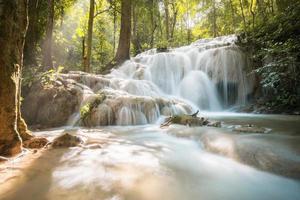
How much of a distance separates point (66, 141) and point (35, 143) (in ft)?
1.65

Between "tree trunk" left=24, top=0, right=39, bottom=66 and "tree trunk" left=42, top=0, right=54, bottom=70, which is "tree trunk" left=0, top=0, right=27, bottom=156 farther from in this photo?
"tree trunk" left=24, top=0, right=39, bottom=66

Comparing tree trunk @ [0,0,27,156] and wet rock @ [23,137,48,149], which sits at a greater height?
tree trunk @ [0,0,27,156]

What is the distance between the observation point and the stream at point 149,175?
7.99 ft

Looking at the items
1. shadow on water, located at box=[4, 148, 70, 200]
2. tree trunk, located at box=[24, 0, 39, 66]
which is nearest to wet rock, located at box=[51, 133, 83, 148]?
shadow on water, located at box=[4, 148, 70, 200]

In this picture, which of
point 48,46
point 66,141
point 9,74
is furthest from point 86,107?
point 48,46

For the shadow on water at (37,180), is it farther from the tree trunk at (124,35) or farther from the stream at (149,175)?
the tree trunk at (124,35)

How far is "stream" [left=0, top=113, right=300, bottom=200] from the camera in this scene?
2.44 metres

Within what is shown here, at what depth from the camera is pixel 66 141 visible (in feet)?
14.3

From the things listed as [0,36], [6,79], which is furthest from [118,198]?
[0,36]

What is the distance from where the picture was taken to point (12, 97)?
3.63 meters

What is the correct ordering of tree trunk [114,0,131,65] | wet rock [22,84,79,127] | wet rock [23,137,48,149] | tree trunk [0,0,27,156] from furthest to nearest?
tree trunk [114,0,131,65] < wet rock [22,84,79,127] < wet rock [23,137,48,149] < tree trunk [0,0,27,156]

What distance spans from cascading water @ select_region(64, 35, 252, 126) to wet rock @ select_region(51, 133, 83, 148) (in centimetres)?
269

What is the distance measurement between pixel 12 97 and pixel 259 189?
11.5ft

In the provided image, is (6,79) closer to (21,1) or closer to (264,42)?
(21,1)
